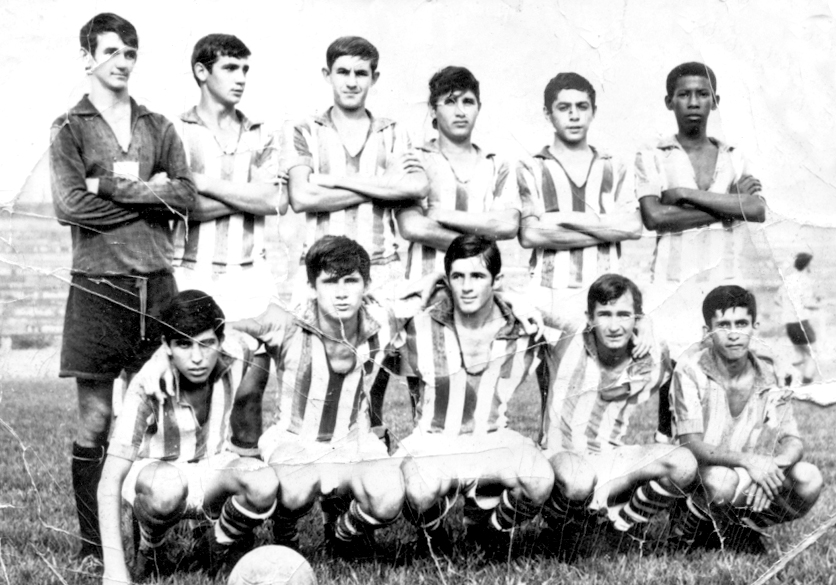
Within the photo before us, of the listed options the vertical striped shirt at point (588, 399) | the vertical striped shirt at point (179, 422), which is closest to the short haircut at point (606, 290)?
the vertical striped shirt at point (588, 399)

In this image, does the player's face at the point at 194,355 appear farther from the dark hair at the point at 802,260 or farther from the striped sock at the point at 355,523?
the dark hair at the point at 802,260

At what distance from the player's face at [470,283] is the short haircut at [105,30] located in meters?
1.68

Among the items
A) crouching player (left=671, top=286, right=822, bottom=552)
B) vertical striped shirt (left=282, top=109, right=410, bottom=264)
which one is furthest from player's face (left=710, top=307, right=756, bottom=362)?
vertical striped shirt (left=282, top=109, right=410, bottom=264)

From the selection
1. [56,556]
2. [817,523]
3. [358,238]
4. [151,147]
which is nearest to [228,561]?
[56,556]

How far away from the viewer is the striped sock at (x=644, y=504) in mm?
4852

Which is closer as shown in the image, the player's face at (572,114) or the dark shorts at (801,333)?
the player's face at (572,114)

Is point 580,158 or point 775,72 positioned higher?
point 775,72

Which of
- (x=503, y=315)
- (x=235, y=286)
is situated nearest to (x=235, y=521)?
(x=235, y=286)

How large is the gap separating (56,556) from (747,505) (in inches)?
119

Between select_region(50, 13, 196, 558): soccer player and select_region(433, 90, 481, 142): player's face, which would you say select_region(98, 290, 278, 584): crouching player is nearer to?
select_region(50, 13, 196, 558): soccer player

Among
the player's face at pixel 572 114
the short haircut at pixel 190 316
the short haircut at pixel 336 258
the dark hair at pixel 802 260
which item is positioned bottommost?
the short haircut at pixel 190 316

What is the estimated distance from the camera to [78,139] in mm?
4676

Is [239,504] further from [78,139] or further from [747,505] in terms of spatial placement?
[747,505]

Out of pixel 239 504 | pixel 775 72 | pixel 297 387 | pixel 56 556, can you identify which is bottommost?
pixel 56 556
